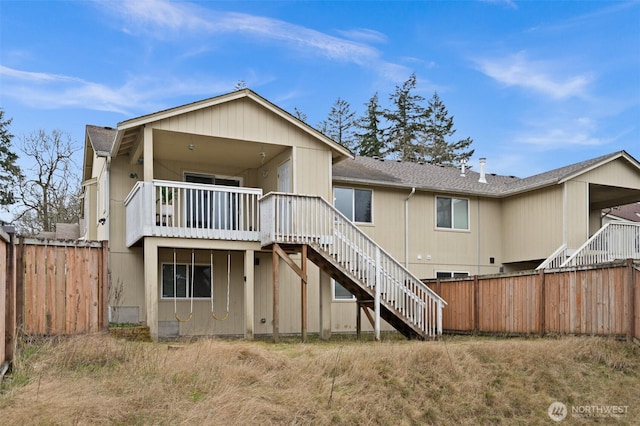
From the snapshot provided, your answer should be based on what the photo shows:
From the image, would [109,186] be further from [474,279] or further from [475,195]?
[475,195]

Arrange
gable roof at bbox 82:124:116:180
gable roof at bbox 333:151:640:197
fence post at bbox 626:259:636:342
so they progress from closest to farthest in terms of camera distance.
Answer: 1. fence post at bbox 626:259:636:342
2. gable roof at bbox 82:124:116:180
3. gable roof at bbox 333:151:640:197

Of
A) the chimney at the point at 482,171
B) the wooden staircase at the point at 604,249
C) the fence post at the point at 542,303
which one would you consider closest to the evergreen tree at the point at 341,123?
the chimney at the point at 482,171

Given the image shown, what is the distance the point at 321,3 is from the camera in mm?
21531

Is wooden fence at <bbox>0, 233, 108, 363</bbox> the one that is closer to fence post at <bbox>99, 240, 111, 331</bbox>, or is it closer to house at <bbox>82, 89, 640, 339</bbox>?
fence post at <bbox>99, 240, 111, 331</bbox>

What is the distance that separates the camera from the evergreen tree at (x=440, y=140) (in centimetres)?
4541

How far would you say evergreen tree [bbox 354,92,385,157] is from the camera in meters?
44.8

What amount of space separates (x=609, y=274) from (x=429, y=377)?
4775 millimetres

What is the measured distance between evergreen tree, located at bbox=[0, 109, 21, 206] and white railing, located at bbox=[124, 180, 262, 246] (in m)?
24.0

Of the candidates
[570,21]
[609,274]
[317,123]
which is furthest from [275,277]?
[317,123]

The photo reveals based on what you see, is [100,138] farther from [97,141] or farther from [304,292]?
[304,292]

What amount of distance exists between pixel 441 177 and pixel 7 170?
26.7 metres

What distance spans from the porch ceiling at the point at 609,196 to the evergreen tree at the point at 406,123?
21.6 metres

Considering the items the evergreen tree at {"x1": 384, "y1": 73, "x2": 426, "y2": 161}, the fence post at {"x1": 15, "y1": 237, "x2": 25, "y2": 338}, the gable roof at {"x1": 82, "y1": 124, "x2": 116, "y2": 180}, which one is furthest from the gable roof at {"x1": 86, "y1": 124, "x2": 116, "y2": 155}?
the evergreen tree at {"x1": 384, "y1": 73, "x2": 426, "y2": 161}

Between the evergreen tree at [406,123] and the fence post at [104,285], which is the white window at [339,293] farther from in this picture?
the evergreen tree at [406,123]
